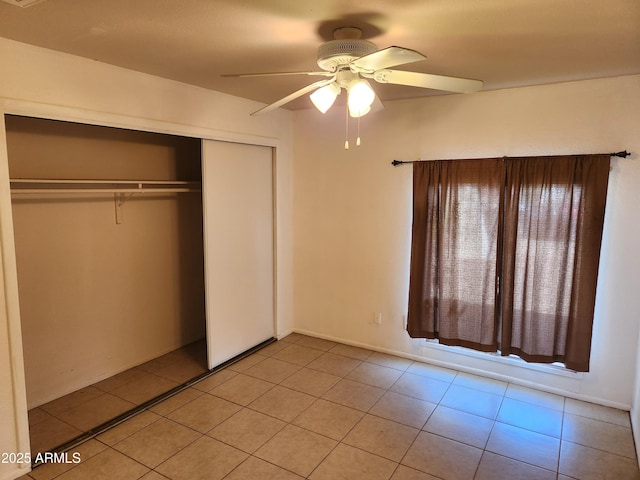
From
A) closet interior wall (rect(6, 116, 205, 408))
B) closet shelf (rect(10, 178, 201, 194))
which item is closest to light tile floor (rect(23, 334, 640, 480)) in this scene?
closet interior wall (rect(6, 116, 205, 408))

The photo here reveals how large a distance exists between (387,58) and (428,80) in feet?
1.43

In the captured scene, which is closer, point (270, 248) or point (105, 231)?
point (105, 231)

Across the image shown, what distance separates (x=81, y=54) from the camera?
2.49 metres

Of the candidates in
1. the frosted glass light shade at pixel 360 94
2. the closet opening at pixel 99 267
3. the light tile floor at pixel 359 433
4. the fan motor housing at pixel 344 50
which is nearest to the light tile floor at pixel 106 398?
the closet opening at pixel 99 267

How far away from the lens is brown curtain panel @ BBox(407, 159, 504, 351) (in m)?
3.32

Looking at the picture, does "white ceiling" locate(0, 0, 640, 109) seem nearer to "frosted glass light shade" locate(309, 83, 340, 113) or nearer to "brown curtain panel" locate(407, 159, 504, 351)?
"frosted glass light shade" locate(309, 83, 340, 113)

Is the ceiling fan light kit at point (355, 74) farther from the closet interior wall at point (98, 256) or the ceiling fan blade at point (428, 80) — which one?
the closet interior wall at point (98, 256)

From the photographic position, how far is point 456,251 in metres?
3.46

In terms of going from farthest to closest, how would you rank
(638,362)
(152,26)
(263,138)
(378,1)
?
(263,138)
(638,362)
(152,26)
(378,1)

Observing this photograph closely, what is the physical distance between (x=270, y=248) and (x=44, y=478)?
254cm

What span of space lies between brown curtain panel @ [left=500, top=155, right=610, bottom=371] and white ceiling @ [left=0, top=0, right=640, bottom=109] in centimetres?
71

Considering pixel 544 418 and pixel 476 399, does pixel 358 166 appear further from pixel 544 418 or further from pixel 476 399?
pixel 544 418

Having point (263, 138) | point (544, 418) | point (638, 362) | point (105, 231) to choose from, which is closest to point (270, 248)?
point (263, 138)

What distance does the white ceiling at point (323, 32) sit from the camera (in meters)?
1.79
